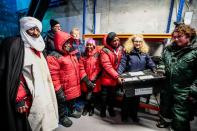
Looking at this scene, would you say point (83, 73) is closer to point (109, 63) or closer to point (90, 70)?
point (90, 70)

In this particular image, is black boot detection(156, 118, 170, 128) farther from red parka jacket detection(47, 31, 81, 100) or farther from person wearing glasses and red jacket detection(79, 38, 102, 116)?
red parka jacket detection(47, 31, 81, 100)

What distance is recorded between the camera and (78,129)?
93.8 inches

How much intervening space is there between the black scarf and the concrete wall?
9.71 feet

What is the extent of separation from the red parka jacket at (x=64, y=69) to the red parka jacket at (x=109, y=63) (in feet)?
1.40

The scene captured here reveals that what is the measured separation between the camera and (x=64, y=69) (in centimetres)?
232

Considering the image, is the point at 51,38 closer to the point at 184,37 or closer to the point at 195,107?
the point at 184,37

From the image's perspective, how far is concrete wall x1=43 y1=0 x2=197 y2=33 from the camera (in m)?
3.52

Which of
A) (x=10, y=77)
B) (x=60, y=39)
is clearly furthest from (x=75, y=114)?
(x=10, y=77)

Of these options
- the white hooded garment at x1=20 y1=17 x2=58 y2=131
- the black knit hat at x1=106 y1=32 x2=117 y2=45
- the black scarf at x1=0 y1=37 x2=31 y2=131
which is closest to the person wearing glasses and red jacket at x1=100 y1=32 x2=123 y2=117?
the black knit hat at x1=106 y1=32 x2=117 y2=45

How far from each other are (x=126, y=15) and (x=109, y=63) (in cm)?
203

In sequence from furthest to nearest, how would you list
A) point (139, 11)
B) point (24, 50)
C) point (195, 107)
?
point (139, 11), point (195, 107), point (24, 50)

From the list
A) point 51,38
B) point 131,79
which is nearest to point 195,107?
point 131,79

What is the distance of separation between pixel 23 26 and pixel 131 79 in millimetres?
1392

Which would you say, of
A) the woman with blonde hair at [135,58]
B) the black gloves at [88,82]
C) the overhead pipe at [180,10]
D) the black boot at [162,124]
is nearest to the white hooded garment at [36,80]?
the black gloves at [88,82]
